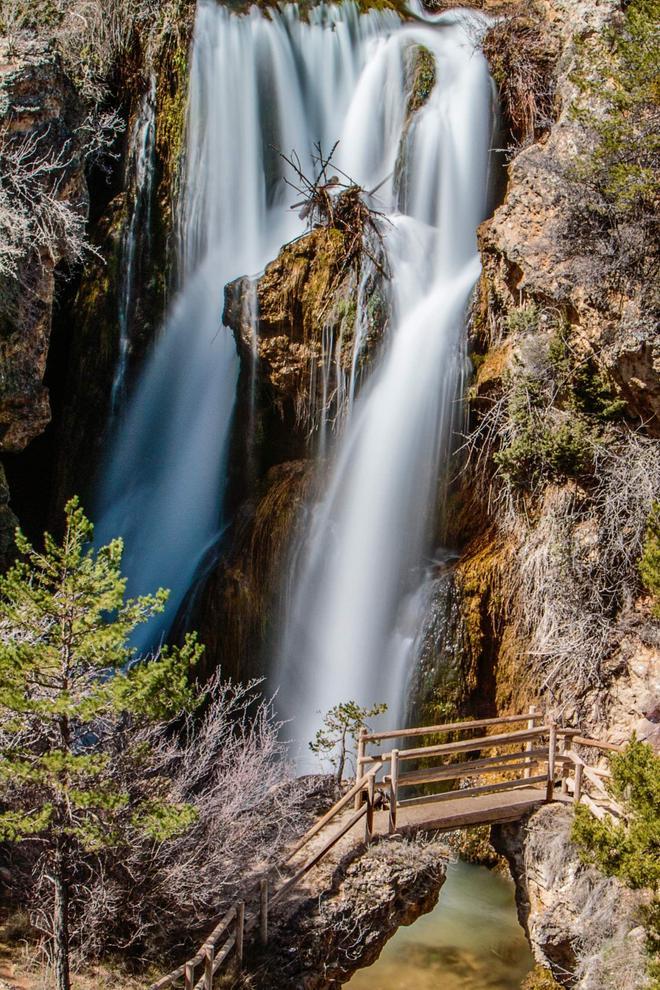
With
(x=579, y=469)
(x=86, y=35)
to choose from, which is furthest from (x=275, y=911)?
(x=86, y=35)

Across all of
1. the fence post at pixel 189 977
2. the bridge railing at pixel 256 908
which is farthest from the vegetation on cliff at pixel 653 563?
the fence post at pixel 189 977

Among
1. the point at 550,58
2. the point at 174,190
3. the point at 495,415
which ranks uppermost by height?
the point at 550,58

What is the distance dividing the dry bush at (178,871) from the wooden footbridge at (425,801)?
27 cm

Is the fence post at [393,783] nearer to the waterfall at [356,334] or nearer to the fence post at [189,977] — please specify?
the waterfall at [356,334]

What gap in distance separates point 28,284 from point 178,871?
7.11 metres

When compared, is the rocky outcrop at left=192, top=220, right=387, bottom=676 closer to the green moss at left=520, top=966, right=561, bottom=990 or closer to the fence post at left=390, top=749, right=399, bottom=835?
the fence post at left=390, top=749, right=399, bottom=835

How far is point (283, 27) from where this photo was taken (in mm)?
14734

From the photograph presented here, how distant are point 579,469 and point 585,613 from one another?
67.0 inches

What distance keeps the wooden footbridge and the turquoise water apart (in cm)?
167

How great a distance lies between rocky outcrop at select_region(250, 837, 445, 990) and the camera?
25.1ft

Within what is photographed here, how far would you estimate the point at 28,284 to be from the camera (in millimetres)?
10523

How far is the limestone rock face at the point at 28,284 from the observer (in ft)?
33.8

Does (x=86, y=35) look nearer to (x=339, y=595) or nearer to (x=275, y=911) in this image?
(x=339, y=595)

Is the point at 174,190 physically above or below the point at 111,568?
above
